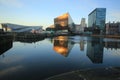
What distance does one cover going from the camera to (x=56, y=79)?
37.6ft

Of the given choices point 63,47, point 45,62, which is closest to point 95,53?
point 63,47

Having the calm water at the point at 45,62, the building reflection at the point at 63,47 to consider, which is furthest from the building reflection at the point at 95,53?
the building reflection at the point at 63,47

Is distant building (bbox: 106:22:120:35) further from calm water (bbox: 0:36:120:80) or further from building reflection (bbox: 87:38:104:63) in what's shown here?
calm water (bbox: 0:36:120:80)

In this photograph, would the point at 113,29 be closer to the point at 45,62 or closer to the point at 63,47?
the point at 63,47

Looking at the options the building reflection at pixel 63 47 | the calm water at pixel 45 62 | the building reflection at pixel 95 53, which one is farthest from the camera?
the building reflection at pixel 63 47

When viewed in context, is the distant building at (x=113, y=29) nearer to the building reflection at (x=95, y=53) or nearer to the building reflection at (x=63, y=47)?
the building reflection at (x=63, y=47)

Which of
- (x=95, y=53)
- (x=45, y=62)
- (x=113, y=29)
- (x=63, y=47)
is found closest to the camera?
(x=45, y=62)

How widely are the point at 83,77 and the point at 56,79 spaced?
77.5 inches

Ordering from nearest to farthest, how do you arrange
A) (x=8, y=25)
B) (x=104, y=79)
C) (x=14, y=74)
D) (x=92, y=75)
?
(x=104, y=79), (x=92, y=75), (x=14, y=74), (x=8, y=25)

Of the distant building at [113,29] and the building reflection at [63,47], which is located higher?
the distant building at [113,29]

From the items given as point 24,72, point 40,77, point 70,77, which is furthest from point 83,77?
point 24,72

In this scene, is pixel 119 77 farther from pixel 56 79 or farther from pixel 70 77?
pixel 56 79

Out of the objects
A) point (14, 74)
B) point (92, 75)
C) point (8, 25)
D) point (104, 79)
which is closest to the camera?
point (104, 79)

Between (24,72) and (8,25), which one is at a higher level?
(8,25)
